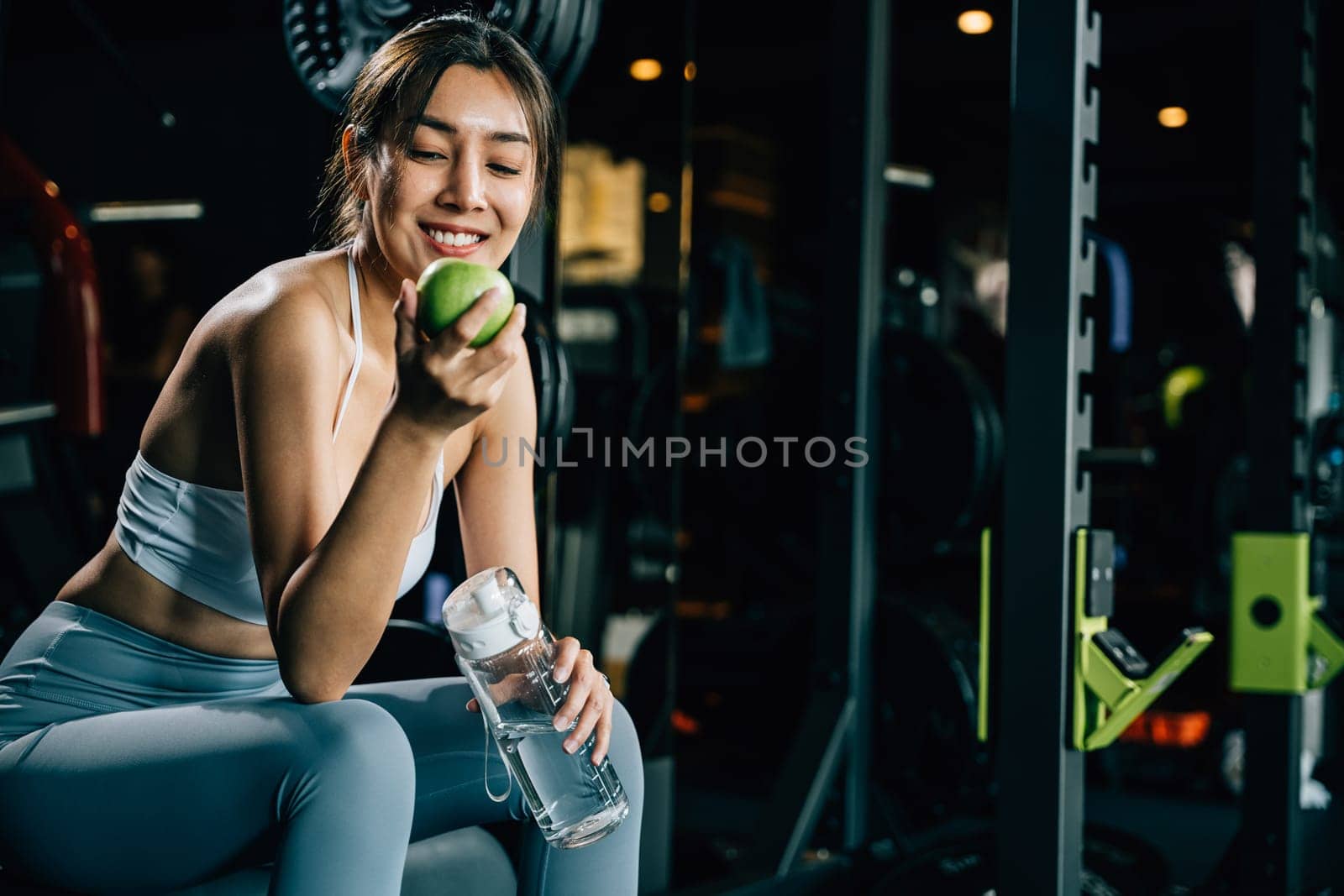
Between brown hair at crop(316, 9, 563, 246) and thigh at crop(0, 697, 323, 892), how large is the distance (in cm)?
55

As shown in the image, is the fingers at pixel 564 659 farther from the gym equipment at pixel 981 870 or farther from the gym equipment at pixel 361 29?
the gym equipment at pixel 981 870

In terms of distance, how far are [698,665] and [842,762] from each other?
118cm

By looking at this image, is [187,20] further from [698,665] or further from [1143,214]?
[1143,214]

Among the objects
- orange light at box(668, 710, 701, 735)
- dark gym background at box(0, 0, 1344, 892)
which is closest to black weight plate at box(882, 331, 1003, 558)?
dark gym background at box(0, 0, 1344, 892)

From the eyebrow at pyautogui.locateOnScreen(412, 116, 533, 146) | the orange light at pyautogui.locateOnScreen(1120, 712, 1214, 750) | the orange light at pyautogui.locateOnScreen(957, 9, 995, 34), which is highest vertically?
the orange light at pyautogui.locateOnScreen(957, 9, 995, 34)

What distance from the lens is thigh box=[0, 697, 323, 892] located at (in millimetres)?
1040

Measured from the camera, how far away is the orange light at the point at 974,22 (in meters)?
4.79

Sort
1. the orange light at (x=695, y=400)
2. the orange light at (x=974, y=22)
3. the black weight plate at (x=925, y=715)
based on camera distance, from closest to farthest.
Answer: the black weight plate at (x=925, y=715)
the orange light at (x=974, y=22)
the orange light at (x=695, y=400)

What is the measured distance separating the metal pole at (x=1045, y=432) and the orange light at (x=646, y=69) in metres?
1.18

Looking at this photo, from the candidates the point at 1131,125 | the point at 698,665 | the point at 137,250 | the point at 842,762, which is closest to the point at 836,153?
the point at 842,762

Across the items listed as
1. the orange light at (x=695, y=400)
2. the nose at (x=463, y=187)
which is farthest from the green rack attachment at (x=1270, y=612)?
the orange light at (x=695, y=400)

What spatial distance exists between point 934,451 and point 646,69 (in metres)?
1.19

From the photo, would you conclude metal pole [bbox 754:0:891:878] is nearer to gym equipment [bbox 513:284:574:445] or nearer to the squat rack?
gym equipment [bbox 513:284:574:445]
